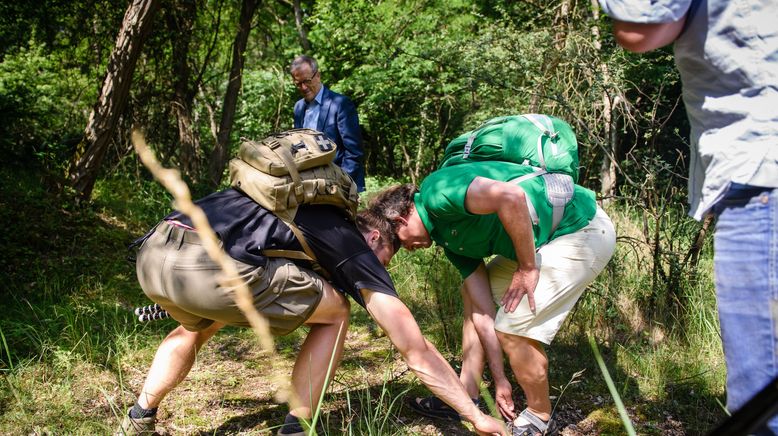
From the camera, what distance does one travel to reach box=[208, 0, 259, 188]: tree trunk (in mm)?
8297

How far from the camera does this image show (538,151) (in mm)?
2775

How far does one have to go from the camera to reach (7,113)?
5961 millimetres

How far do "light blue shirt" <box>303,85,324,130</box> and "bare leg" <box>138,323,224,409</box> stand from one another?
9.04ft

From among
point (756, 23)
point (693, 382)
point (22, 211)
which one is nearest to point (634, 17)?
point (756, 23)

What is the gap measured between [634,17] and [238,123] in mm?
10040

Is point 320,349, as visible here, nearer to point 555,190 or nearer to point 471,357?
point 471,357

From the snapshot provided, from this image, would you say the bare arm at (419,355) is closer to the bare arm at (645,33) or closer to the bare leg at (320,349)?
the bare leg at (320,349)

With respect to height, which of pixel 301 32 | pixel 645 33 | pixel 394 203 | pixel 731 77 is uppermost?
pixel 645 33

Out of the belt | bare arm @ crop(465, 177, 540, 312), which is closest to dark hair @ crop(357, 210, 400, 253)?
bare arm @ crop(465, 177, 540, 312)

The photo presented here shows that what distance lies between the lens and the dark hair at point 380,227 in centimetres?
273

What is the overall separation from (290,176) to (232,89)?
644 cm

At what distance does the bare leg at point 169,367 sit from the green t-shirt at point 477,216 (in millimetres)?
1040

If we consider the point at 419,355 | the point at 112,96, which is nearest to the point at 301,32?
the point at 112,96

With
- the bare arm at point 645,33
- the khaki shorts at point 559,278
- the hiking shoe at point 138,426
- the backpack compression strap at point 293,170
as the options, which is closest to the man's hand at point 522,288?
the khaki shorts at point 559,278
